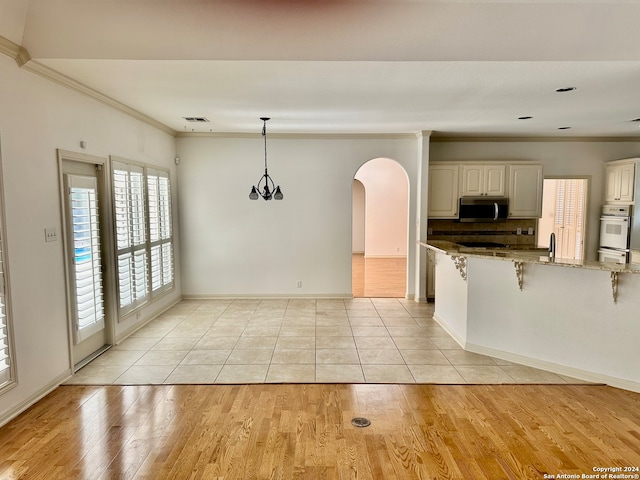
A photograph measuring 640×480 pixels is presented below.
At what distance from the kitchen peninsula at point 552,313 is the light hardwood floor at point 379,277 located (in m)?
2.37

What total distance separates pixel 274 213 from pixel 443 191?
2.69 m

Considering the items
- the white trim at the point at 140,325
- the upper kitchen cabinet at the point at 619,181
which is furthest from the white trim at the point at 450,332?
the white trim at the point at 140,325

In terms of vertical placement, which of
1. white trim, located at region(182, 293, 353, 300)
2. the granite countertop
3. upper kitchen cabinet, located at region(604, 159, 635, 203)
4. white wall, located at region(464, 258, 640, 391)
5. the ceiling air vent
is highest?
the ceiling air vent

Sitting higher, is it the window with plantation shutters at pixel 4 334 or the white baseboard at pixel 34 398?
the window with plantation shutters at pixel 4 334

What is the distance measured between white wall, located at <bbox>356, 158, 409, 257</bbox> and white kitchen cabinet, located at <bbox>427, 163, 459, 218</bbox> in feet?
14.1

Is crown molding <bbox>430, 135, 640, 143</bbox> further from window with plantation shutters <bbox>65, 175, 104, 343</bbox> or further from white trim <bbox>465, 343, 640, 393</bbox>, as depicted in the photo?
window with plantation shutters <bbox>65, 175, 104, 343</bbox>

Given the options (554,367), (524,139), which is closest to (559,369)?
(554,367)

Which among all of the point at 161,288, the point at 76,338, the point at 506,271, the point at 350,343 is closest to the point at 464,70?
the point at 506,271

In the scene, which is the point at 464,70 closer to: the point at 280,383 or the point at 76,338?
the point at 280,383

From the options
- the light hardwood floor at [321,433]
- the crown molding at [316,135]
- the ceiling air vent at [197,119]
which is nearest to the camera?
the light hardwood floor at [321,433]

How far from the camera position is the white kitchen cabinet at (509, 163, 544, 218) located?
598cm

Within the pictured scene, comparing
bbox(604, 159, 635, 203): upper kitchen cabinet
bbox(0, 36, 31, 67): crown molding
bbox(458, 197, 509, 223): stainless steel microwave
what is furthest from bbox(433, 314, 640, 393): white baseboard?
bbox(0, 36, 31, 67): crown molding

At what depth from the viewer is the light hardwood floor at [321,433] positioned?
2.29 meters

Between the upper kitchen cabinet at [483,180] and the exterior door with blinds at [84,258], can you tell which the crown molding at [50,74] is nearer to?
the exterior door with blinds at [84,258]
